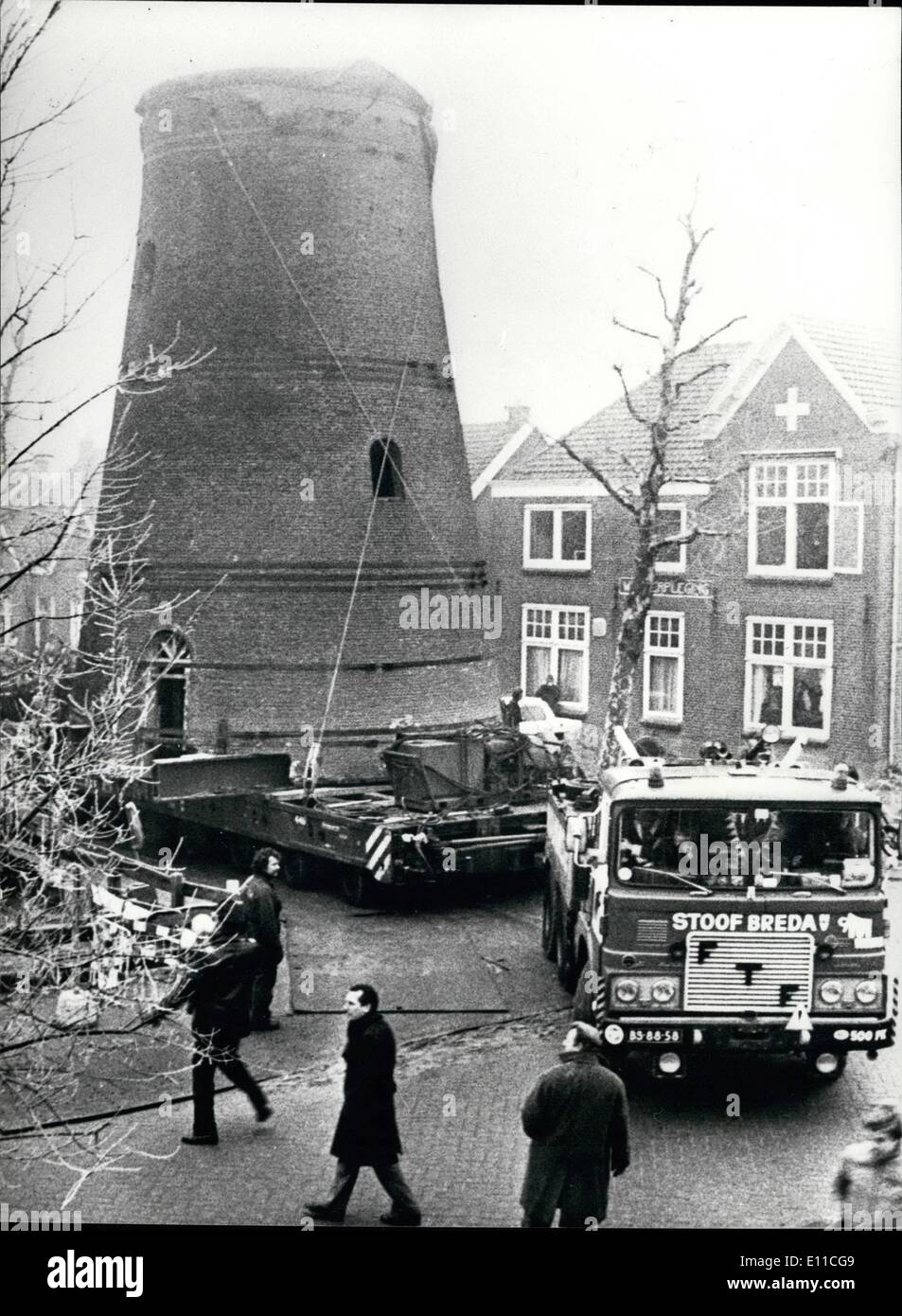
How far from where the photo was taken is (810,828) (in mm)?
10266

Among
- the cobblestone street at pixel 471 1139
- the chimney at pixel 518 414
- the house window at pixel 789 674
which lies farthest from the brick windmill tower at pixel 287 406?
the cobblestone street at pixel 471 1139

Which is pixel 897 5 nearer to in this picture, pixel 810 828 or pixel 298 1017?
pixel 810 828

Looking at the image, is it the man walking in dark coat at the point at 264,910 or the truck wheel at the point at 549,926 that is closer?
the man walking in dark coat at the point at 264,910

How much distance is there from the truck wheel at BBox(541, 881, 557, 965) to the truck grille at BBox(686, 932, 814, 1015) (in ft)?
13.1

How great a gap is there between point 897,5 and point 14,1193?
1101cm

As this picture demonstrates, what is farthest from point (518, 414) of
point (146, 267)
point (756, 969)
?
point (756, 969)

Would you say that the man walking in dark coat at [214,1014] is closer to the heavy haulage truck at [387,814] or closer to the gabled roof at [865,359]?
the heavy haulage truck at [387,814]

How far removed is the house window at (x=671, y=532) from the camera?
16.5m

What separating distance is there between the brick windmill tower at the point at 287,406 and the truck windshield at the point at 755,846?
392 inches

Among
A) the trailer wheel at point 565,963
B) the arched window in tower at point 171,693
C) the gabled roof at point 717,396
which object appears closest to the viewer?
the trailer wheel at point 565,963

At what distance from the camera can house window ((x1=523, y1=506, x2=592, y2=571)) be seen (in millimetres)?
16969

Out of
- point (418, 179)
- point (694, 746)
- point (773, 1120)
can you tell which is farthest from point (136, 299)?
point (773, 1120)

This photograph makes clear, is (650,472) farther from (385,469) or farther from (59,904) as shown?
(59,904)
